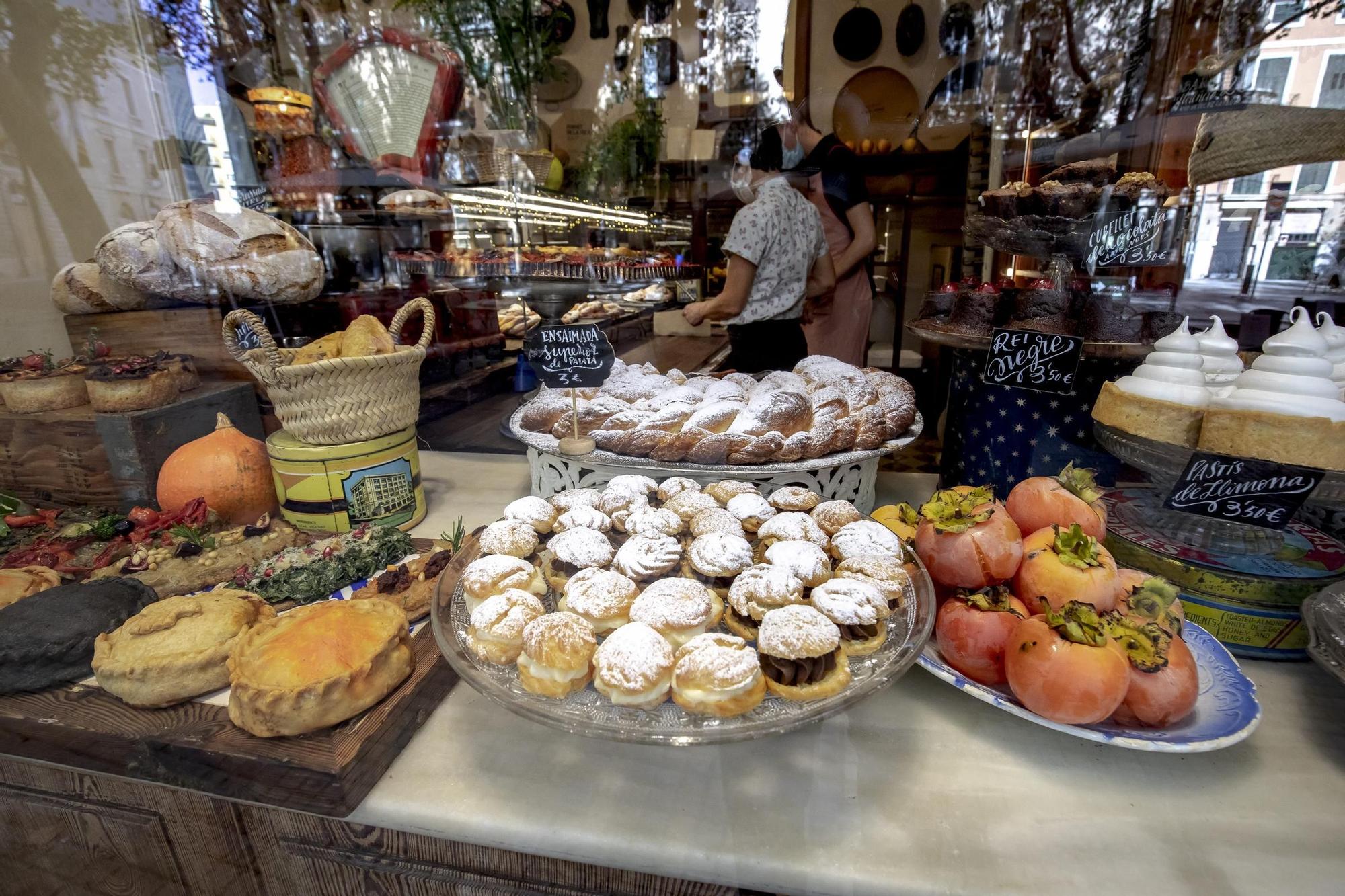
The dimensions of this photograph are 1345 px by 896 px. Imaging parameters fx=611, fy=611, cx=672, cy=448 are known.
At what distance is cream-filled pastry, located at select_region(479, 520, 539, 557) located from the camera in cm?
121

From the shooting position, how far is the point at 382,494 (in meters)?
1.78

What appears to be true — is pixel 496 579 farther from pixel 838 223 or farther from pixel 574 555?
pixel 838 223

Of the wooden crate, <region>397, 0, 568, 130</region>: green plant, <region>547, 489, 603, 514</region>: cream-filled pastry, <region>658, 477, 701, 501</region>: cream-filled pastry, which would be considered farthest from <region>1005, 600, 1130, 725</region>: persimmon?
<region>397, 0, 568, 130</region>: green plant

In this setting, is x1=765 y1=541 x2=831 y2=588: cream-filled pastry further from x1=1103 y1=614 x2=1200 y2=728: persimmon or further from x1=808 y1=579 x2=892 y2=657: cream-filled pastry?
x1=1103 y1=614 x2=1200 y2=728: persimmon

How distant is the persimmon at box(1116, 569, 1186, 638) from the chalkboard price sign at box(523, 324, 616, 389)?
4.09 feet

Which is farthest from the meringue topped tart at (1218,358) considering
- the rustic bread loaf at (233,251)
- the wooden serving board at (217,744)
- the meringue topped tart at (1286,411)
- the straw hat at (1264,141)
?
the rustic bread loaf at (233,251)

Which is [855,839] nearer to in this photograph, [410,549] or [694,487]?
[694,487]

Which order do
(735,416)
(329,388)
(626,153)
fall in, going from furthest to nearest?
(626,153) → (735,416) → (329,388)

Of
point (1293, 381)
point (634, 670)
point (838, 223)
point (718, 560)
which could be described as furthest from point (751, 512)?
point (838, 223)

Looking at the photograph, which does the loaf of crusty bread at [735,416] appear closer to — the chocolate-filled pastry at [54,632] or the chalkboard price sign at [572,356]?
the chalkboard price sign at [572,356]

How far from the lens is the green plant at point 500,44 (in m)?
2.86

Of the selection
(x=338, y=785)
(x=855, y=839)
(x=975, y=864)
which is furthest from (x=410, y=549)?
(x=975, y=864)

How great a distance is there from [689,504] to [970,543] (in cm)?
57

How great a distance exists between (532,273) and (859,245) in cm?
155
